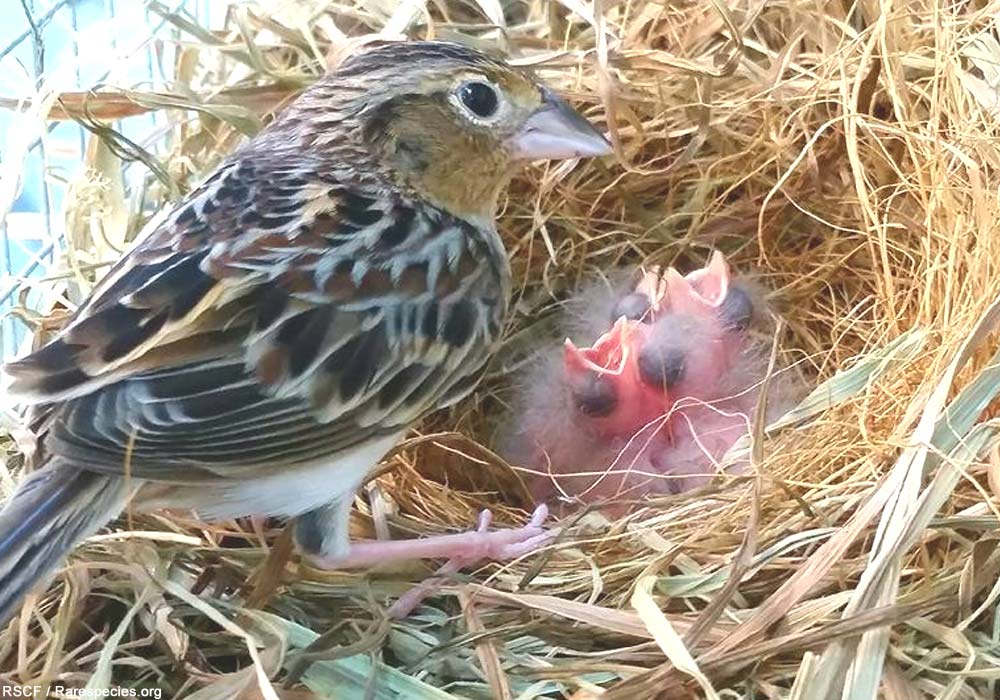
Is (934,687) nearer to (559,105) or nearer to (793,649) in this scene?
(793,649)

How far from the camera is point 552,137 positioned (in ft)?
5.14

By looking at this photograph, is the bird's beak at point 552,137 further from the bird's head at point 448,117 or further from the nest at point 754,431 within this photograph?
the nest at point 754,431

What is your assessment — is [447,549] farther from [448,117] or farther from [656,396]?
[448,117]

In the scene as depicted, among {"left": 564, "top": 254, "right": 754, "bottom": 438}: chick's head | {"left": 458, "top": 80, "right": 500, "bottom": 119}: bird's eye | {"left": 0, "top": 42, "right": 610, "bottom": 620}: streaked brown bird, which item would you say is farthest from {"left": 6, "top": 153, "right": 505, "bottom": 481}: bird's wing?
{"left": 564, "top": 254, "right": 754, "bottom": 438}: chick's head

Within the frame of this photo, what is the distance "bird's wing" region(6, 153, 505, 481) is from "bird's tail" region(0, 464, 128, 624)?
0.12 ft

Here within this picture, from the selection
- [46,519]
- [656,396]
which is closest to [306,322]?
[46,519]

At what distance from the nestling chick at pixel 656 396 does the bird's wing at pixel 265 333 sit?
26 centimetres

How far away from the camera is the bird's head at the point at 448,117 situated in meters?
1.52

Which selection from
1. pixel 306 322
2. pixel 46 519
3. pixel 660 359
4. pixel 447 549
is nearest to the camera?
pixel 46 519

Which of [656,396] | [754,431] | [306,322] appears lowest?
[656,396]

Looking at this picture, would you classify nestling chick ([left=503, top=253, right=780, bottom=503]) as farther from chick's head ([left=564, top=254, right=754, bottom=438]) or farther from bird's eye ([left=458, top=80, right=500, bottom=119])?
bird's eye ([left=458, top=80, right=500, bottom=119])

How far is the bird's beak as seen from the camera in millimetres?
1567

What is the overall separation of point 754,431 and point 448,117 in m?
0.54

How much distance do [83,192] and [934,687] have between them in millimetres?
1295
